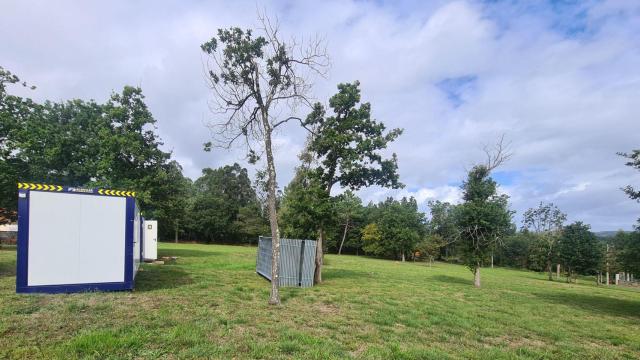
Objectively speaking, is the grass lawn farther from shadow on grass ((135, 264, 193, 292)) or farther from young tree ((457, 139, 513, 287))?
young tree ((457, 139, 513, 287))

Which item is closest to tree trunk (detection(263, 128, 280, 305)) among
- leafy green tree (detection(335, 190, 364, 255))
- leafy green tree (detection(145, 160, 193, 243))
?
leafy green tree (detection(145, 160, 193, 243))

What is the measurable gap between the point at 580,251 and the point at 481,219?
22681 mm

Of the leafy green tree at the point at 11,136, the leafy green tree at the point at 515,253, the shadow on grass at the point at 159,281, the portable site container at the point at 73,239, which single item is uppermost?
the leafy green tree at the point at 11,136

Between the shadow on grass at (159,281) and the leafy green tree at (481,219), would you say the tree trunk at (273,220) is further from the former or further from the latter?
the leafy green tree at (481,219)

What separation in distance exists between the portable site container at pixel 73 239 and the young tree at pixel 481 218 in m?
17.7

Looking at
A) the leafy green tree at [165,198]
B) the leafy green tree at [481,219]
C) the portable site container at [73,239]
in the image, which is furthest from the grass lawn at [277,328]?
the leafy green tree at [165,198]

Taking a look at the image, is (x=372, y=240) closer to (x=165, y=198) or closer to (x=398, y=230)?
(x=398, y=230)

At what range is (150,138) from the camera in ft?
85.2

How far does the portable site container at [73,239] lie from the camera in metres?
8.85

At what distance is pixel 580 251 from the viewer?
36.6m

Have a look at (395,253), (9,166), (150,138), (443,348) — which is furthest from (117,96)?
(395,253)

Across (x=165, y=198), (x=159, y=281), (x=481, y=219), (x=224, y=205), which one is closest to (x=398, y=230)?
(x=224, y=205)

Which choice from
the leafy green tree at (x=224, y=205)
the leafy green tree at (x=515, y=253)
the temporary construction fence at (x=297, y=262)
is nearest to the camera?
the temporary construction fence at (x=297, y=262)

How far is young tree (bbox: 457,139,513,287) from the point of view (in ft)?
69.7
